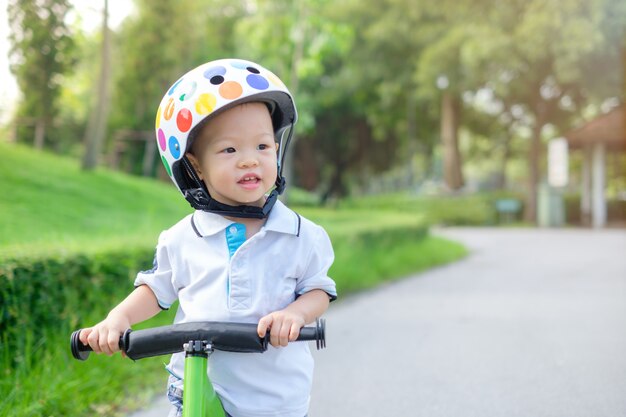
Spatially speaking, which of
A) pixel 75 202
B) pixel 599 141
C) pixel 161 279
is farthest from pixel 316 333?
pixel 599 141

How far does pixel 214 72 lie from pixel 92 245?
11.8ft

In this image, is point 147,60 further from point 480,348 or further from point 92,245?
point 480,348

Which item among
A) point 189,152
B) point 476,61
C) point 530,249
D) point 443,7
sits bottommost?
point 530,249

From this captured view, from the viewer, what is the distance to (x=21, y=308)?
175 inches

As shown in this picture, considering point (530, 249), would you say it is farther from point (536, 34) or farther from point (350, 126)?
point (350, 126)

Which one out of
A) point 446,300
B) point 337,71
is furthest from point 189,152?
point 337,71

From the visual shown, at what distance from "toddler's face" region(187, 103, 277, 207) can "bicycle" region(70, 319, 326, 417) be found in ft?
1.51

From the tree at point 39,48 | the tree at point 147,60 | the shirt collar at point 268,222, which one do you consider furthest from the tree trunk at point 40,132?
the shirt collar at point 268,222

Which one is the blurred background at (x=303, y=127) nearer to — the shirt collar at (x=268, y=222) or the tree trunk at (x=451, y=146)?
the tree trunk at (x=451, y=146)

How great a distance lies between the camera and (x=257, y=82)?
98.7 inches

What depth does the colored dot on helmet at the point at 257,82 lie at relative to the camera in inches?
98.3

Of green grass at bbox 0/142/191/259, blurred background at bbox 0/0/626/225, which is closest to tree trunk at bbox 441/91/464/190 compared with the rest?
blurred background at bbox 0/0/626/225

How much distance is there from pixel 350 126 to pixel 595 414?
36367 millimetres

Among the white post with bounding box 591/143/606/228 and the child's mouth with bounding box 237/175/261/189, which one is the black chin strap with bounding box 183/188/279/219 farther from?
the white post with bounding box 591/143/606/228
